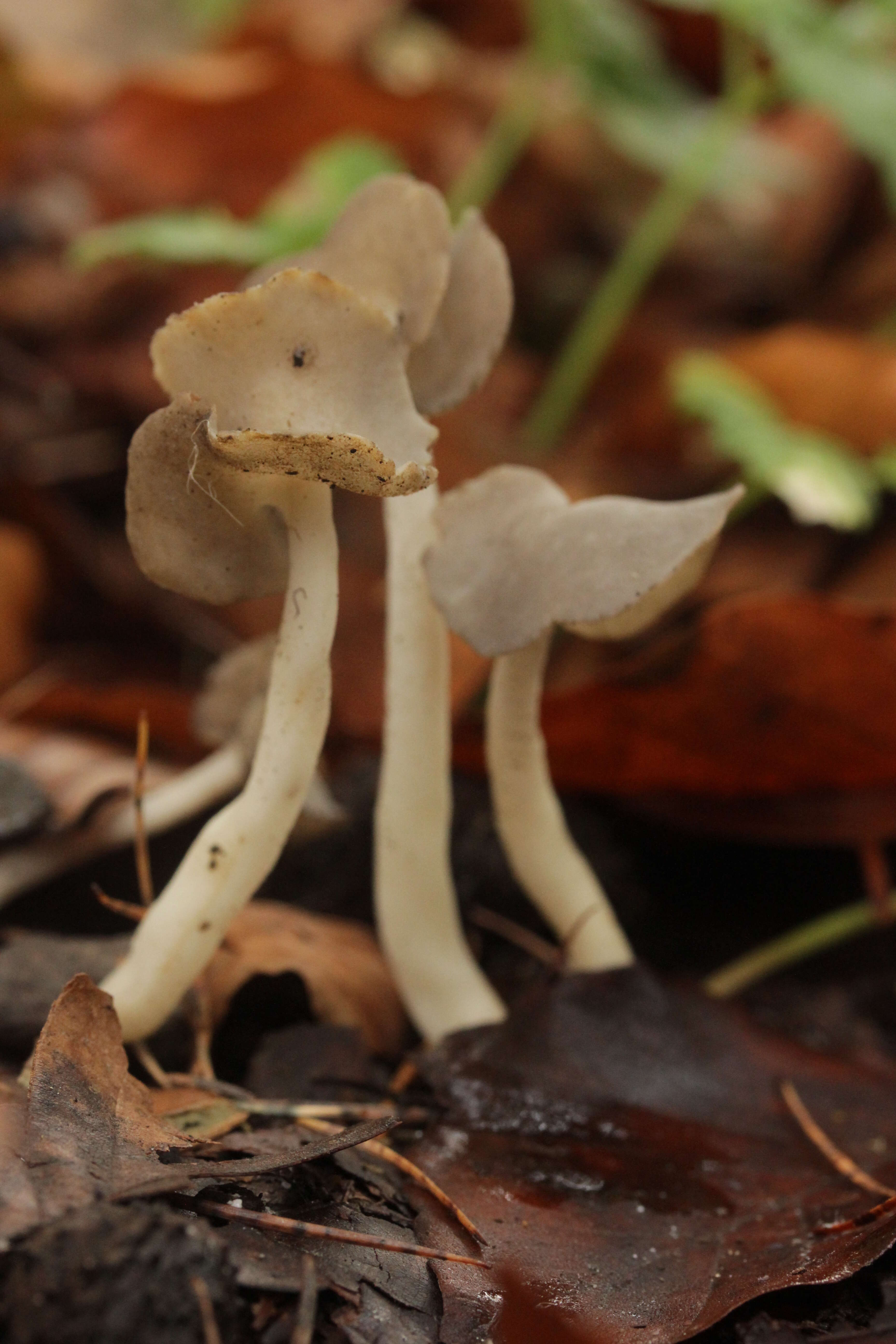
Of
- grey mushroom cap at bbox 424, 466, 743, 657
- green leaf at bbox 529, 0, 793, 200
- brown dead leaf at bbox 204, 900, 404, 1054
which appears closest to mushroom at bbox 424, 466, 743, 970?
grey mushroom cap at bbox 424, 466, 743, 657

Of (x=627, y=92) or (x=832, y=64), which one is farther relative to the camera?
(x=627, y=92)

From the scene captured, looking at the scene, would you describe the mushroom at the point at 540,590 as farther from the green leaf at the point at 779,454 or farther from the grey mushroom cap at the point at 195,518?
the green leaf at the point at 779,454

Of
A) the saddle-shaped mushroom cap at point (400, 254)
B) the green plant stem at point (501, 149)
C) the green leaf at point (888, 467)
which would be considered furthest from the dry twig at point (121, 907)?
the green plant stem at point (501, 149)

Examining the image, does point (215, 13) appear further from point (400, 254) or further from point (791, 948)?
point (791, 948)

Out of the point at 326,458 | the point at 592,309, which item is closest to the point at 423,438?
the point at 326,458

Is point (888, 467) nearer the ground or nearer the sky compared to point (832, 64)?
nearer the ground

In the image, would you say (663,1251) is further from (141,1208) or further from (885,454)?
(885,454)

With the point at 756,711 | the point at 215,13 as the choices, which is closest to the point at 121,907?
the point at 756,711
